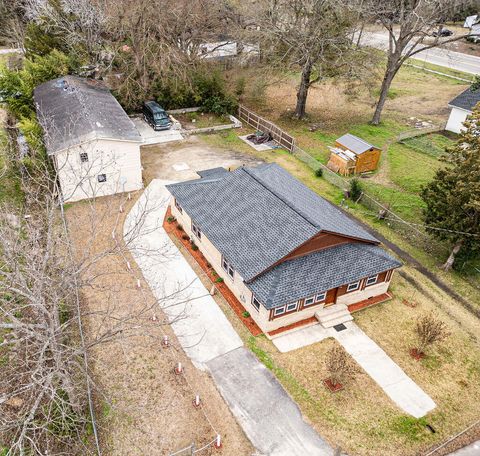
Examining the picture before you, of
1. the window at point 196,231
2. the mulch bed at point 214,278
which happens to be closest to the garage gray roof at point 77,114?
the mulch bed at point 214,278

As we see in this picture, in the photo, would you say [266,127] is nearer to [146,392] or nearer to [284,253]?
[284,253]

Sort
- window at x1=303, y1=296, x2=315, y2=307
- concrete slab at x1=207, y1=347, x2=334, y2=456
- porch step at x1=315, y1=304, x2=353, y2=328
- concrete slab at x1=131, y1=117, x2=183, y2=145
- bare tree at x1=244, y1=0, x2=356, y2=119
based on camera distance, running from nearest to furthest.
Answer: concrete slab at x1=207, y1=347, x2=334, y2=456, window at x1=303, y1=296, x2=315, y2=307, porch step at x1=315, y1=304, x2=353, y2=328, bare tree at x1=244, y1=0, x2=356, y2=119, concrete slab at x1=131, y1=117, x2=183, y2=145

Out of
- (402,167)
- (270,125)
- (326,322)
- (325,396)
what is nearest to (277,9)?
(270,125)

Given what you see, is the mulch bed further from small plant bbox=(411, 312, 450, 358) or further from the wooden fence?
the wooden fence

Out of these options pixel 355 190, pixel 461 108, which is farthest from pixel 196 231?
pixel 461 108

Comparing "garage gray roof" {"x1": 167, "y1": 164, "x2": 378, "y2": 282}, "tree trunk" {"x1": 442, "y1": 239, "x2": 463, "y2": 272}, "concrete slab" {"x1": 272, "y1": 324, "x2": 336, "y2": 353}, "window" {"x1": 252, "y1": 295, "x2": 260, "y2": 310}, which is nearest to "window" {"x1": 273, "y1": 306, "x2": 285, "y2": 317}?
"window" {"x1": 252, "y1": 295, "x2": 260, "y2": 310}

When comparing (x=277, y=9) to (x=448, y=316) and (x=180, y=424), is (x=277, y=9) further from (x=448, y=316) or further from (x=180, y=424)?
(x=180, y=424)

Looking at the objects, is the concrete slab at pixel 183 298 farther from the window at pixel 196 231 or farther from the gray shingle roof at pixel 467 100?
the gray shingle roof at pixel 467 100
